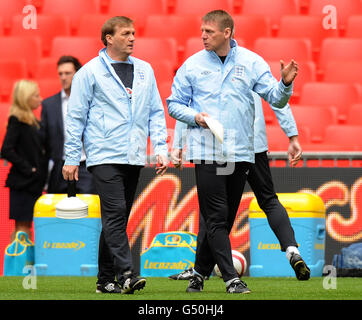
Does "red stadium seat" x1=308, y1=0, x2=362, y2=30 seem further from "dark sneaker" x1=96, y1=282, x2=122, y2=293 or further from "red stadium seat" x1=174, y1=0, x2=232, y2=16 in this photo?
"dark sneaker" x1=96, y1=282, x2=122, y2=293

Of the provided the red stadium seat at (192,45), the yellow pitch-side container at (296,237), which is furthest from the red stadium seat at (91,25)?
the yellow pitch-side container at (296,237)

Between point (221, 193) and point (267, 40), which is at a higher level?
point (267, 40)

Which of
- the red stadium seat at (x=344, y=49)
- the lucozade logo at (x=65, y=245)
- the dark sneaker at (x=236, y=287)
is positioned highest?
the red stadium seat at (x=344, y=49)

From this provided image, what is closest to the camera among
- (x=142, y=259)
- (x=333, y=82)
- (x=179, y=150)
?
(x=179, y=150)

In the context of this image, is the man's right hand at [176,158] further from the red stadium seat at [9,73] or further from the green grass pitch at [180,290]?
the red stadium seat at [9,73]

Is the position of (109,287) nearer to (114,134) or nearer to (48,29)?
(114,134)

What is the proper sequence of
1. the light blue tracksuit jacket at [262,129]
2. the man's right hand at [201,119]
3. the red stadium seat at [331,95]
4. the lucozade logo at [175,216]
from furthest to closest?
the red stadium seat at [331,95] → the lucozade logo at [175,216] → the light blue tracksuit jacket at [262,129] → the man's right hand at [201,119]

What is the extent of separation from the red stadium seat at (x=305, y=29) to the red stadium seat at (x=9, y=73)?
3106mm

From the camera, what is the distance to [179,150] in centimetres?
672

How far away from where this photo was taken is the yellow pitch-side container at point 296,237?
8516 mm
